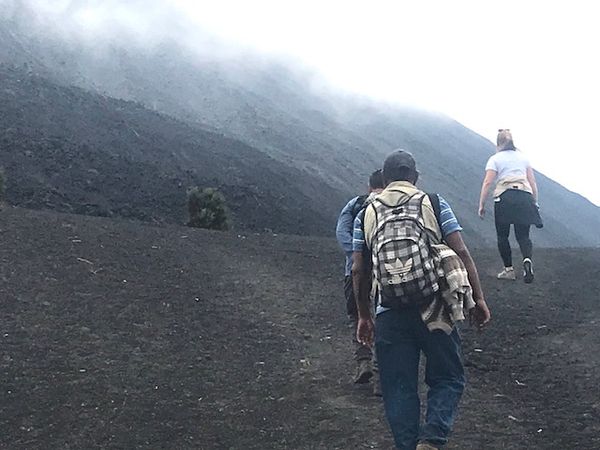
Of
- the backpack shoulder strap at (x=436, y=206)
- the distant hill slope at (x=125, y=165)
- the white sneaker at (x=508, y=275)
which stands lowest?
the distant hill slope at (x=125, y=165)

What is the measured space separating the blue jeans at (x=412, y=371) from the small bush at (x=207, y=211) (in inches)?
428

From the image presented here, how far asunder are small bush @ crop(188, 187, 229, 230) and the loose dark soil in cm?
427

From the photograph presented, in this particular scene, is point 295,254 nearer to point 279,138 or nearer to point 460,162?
point 279,138

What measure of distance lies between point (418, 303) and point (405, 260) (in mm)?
223

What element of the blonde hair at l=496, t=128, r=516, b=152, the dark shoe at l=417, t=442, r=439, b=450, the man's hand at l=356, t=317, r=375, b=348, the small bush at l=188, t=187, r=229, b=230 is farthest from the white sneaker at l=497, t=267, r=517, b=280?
the small bush at l=188, t=187, r=229, b=230

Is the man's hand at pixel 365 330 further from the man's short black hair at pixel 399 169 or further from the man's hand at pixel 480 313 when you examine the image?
the man's short black hair at pixel 399 169

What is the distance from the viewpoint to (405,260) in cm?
374

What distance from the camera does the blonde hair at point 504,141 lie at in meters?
8.46

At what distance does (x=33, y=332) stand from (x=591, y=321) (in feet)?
16.5

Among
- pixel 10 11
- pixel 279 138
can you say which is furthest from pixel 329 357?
pixel 10 11

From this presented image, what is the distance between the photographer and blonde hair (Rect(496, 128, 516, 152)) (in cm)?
846

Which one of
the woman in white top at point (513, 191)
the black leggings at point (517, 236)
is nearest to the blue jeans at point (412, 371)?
the woman in white top at point (513, 191)

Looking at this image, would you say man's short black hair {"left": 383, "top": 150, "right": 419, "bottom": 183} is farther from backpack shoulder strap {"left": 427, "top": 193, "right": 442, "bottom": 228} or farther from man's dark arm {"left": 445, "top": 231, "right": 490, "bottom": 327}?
man's dark arm {"left": 445, "top": 231, "right": 490, "bottom": 327}

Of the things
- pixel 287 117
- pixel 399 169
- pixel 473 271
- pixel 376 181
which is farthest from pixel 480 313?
pixel 287 117
